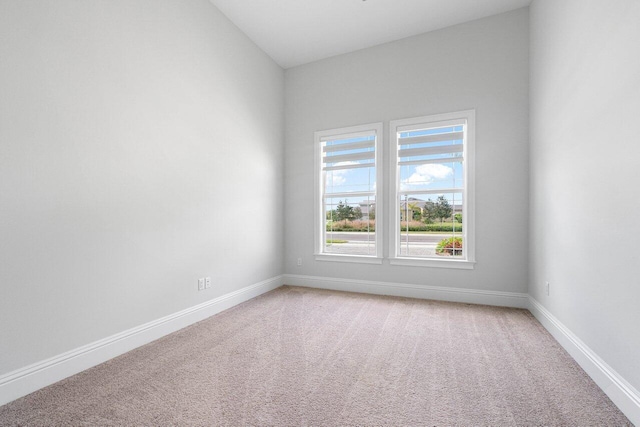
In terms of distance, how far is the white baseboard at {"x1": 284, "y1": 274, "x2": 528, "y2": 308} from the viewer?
333 centimetres

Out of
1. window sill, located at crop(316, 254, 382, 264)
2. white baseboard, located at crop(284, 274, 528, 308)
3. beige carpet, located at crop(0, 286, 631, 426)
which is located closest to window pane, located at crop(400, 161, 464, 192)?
window sill, located at crop(316, 254, 382, 264)

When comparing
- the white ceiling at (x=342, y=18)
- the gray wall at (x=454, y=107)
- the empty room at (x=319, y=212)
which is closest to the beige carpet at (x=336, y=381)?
the empty room at (x=319, y=212)

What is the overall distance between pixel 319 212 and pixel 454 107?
2.21 metres

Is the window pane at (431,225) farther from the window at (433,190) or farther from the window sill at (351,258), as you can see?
the window sill at (351,258)

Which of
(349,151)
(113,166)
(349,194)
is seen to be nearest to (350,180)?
(349,194)

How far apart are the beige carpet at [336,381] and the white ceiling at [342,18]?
11.1ft

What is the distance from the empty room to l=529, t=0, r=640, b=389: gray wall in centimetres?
2

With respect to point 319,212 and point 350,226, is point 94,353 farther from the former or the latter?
point 350,226

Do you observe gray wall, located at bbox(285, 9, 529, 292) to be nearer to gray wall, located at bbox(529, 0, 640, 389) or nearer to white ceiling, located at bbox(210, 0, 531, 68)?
white ceiling, located at bbox(210, 0, 531, 68)

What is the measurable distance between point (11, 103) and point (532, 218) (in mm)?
4359

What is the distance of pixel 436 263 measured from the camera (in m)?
3.64

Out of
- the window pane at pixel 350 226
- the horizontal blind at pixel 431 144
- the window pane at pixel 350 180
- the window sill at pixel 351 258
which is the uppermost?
the horizontal blind at pixel 431 144

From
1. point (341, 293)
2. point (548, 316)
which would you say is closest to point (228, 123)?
point (341, 293)

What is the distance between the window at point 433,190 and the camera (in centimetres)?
354
